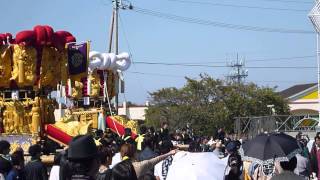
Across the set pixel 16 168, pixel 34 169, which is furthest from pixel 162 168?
pixel 34 169

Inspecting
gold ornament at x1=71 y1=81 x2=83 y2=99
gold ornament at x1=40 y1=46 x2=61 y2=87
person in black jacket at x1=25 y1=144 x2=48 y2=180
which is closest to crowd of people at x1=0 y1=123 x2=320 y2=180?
person in black jacket at x1=25 y1=144 x2=48 y2=180

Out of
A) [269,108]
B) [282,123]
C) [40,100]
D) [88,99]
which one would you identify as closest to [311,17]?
[282,123]

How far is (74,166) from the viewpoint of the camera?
4.59 meters

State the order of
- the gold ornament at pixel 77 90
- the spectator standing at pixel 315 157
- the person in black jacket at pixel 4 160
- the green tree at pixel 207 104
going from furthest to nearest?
1. the green tree at pixel 207 104
2. the gold ornament at pixel 77 90
3. the spectator standing at pixel 315 157
4. the person in black jacket at pixel 4 160

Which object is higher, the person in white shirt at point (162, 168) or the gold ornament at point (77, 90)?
the gold ornament at point (77, 90)

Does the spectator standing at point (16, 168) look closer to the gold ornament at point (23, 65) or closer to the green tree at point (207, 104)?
the gold ornament at point (23, 65)

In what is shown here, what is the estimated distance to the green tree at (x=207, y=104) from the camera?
149 feet

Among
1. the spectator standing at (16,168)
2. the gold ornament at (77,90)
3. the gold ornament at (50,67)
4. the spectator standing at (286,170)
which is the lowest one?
the spectator standing at (16,168)

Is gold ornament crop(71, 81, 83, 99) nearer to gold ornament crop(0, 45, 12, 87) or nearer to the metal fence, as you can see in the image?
gold ornament crop(0, 45, 12, 87)

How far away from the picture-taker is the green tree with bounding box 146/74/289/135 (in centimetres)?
4531

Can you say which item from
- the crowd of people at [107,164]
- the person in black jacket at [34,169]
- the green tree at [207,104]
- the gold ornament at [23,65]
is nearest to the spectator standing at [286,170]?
the crowd of people at [107,164]

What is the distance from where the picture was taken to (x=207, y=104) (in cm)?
4622

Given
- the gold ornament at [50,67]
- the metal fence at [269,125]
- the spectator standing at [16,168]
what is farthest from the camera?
the metal fence at [269,125]

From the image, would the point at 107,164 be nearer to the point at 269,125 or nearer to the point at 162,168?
the point at 162,168
